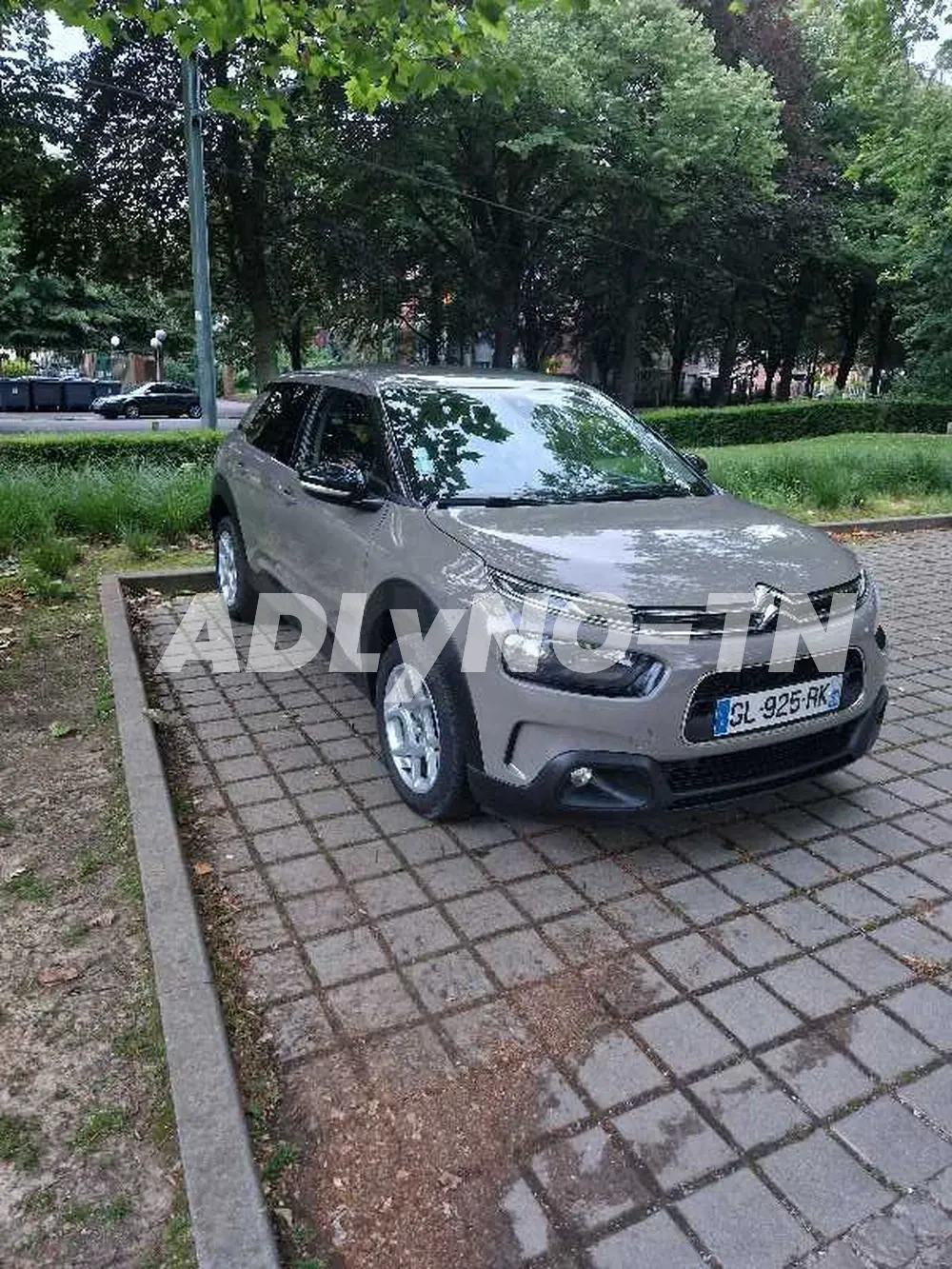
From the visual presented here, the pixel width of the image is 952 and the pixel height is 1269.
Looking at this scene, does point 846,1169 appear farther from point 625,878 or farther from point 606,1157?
point 625,878

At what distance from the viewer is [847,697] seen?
3.47 m

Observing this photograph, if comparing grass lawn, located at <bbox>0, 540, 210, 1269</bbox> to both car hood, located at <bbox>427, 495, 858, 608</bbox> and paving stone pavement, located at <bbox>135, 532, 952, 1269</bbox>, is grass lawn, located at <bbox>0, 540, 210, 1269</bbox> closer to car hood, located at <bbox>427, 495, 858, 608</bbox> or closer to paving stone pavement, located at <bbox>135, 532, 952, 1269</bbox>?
paving stone pavement, located at <bbox>135, 532, 952, 1269</bbox>

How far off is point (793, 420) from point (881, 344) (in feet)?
64.1

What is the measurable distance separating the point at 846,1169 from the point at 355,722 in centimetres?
307

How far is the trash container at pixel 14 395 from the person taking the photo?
129ft

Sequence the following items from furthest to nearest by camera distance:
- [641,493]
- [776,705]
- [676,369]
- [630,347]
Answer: [676,369]
[630,347]
[641,493]
[776,705]

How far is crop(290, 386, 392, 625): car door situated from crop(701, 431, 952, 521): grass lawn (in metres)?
7.02

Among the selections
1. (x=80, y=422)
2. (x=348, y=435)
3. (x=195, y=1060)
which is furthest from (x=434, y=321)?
(x=195, y=1060)

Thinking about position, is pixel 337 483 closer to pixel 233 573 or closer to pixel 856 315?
pixel 233 573

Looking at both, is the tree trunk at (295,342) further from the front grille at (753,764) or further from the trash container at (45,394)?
the front grille at (753,764)

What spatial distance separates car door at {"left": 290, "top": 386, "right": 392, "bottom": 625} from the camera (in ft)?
13.3

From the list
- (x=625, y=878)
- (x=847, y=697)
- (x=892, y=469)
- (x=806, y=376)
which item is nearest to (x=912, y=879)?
(x=847, y=697)

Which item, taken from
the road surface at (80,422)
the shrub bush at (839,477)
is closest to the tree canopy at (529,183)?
the road surface at (80,422)

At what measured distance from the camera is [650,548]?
136 inches
